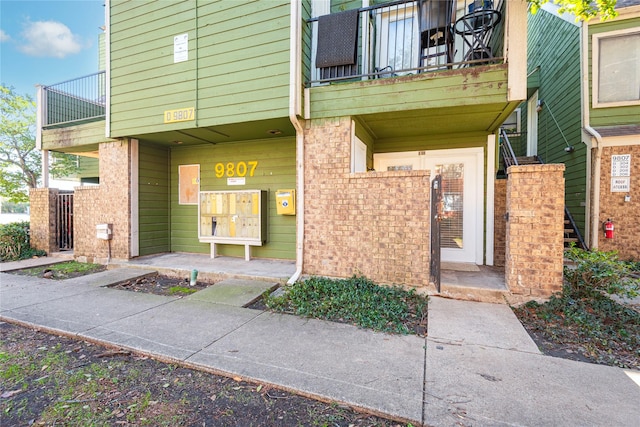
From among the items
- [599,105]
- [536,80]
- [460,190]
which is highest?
[536,80]

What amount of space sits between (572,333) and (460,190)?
3.10 m

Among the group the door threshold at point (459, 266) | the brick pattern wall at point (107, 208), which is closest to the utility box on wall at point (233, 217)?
the brick pattern wall at point (107, 208)

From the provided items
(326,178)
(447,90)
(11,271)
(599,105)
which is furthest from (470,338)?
(11,271)

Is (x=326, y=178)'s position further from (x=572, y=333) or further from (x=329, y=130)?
(x=572, y=333)

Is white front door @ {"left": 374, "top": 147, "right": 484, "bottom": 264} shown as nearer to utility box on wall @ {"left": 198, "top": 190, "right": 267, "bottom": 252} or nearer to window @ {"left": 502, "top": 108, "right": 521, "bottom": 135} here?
utility box on wall @ {"left": 198, "top": 190, "right": 267, "bottom": 252}

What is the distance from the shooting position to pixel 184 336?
2.91 meters

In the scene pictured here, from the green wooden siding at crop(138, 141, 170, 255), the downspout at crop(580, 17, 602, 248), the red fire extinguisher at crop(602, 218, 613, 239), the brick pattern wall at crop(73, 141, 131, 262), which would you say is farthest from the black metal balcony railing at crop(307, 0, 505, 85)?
the brick pattern wall at crop(73, 141, 131, 262)

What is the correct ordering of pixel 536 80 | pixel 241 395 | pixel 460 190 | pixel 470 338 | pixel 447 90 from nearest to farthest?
1. pixel 241 395
2. pixel 470 338
3. pixel 447 90
4. pixel 460 190
5. pixel 536 80

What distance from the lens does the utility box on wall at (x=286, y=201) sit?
549 cm

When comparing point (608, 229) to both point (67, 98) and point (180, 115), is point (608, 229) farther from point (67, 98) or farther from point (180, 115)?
point (67, 98)

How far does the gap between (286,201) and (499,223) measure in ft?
13.1

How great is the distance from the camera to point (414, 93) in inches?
157

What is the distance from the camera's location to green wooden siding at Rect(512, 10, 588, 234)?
632 cm

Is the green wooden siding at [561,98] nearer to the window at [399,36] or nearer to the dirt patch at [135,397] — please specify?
the window at [399,36]
